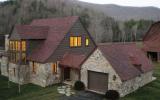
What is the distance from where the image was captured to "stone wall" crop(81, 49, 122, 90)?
2656cm

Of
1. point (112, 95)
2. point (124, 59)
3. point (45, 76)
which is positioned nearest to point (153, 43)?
point (124, 59)

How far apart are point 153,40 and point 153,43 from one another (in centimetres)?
86

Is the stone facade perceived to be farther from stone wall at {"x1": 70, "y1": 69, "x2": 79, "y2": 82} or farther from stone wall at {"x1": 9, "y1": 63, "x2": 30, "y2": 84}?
stone wall at {"x1": 9, "y1": 63, "x2": 30, "y2": 84}

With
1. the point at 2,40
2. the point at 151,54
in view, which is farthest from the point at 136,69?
the point at 2,40

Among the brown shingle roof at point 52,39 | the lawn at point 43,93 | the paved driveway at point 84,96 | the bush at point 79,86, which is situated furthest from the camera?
the brown shingle roof at point 52,39

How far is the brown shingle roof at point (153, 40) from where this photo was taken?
2025 inches

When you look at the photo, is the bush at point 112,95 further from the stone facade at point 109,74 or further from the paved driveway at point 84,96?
the paved driveway at point 84,96

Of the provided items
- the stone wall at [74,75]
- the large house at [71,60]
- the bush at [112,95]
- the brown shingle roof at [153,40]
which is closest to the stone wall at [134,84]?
the large house at [71,60]

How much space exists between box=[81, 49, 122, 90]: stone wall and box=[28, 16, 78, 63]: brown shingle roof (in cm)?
609

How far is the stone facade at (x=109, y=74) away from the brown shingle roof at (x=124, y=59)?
1.72ft

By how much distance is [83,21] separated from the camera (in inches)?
4715

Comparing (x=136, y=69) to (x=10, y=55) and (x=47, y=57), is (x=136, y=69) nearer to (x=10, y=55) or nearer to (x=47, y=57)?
(x=47, y=57)

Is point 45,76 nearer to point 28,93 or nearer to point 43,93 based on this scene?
point 28,93

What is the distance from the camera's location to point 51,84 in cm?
3350
